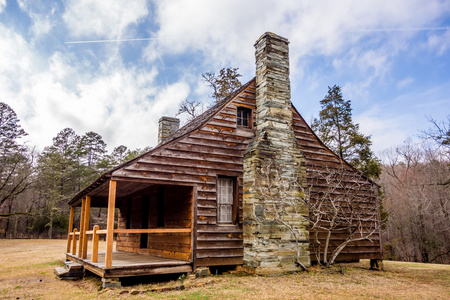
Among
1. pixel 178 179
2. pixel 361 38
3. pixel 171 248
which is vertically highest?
pixel 361 38

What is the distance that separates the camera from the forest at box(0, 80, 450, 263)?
24.0 metres

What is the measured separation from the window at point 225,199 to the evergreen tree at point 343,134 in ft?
54.9

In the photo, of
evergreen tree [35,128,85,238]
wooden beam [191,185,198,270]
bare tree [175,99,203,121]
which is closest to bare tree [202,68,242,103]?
bare tree [175,99,203,121]

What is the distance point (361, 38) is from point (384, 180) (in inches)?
775

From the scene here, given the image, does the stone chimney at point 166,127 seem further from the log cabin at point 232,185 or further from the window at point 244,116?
the window at point 244,116

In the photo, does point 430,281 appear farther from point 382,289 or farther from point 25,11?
point 25,11

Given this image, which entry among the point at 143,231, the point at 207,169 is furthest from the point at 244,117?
the point at 143,231

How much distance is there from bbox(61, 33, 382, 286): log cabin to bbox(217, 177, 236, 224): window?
3cm

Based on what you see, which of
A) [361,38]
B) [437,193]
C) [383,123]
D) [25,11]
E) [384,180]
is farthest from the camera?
[384,180]

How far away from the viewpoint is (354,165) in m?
24.8

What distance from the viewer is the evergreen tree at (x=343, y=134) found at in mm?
24828

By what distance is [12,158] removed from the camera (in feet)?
105

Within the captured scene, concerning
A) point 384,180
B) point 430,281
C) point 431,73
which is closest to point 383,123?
point 384,180

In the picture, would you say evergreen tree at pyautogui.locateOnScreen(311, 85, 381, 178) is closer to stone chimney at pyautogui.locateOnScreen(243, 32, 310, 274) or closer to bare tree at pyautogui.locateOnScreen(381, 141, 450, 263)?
bare tree at pyautogui.locateOnScreen(381, 141, 450, 263)
